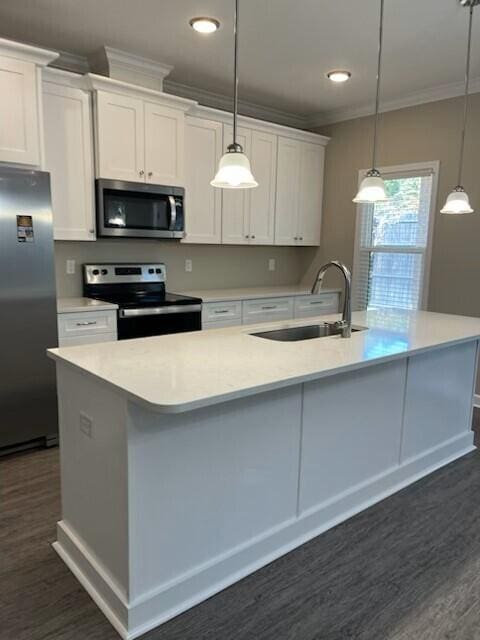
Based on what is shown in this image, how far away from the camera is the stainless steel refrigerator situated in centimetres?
274

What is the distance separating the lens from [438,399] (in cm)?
289

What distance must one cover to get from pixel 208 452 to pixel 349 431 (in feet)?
2.77

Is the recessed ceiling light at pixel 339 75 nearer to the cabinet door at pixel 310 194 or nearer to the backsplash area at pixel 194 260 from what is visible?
the cabinet door at pixel 310 194

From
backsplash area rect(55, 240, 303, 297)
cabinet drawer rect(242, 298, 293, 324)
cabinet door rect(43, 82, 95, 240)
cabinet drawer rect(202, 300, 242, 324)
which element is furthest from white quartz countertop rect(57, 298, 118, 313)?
cabinet drawer rect(242, 298, 293, 324)

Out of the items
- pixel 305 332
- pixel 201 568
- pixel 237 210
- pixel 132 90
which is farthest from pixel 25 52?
pixel 201 568

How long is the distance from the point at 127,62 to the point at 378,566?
355 centimetres

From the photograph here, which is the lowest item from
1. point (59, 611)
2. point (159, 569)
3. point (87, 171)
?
point (59, 611)

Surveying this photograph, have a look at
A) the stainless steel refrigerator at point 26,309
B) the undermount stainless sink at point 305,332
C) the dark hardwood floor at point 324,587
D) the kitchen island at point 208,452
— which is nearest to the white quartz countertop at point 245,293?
the undermount stainless sink at point 305,332

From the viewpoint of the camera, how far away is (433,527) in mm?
2328

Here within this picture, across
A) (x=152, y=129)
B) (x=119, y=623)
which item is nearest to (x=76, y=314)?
(x=152, y=129)

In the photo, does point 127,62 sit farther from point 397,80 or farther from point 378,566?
point 378,566

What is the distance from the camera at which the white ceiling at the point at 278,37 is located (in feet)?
8.95

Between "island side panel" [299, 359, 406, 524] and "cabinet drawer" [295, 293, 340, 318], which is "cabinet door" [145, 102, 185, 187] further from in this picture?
"island side panel" [299, 359, 406, 524]

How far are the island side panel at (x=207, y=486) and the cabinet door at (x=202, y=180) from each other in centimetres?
244
